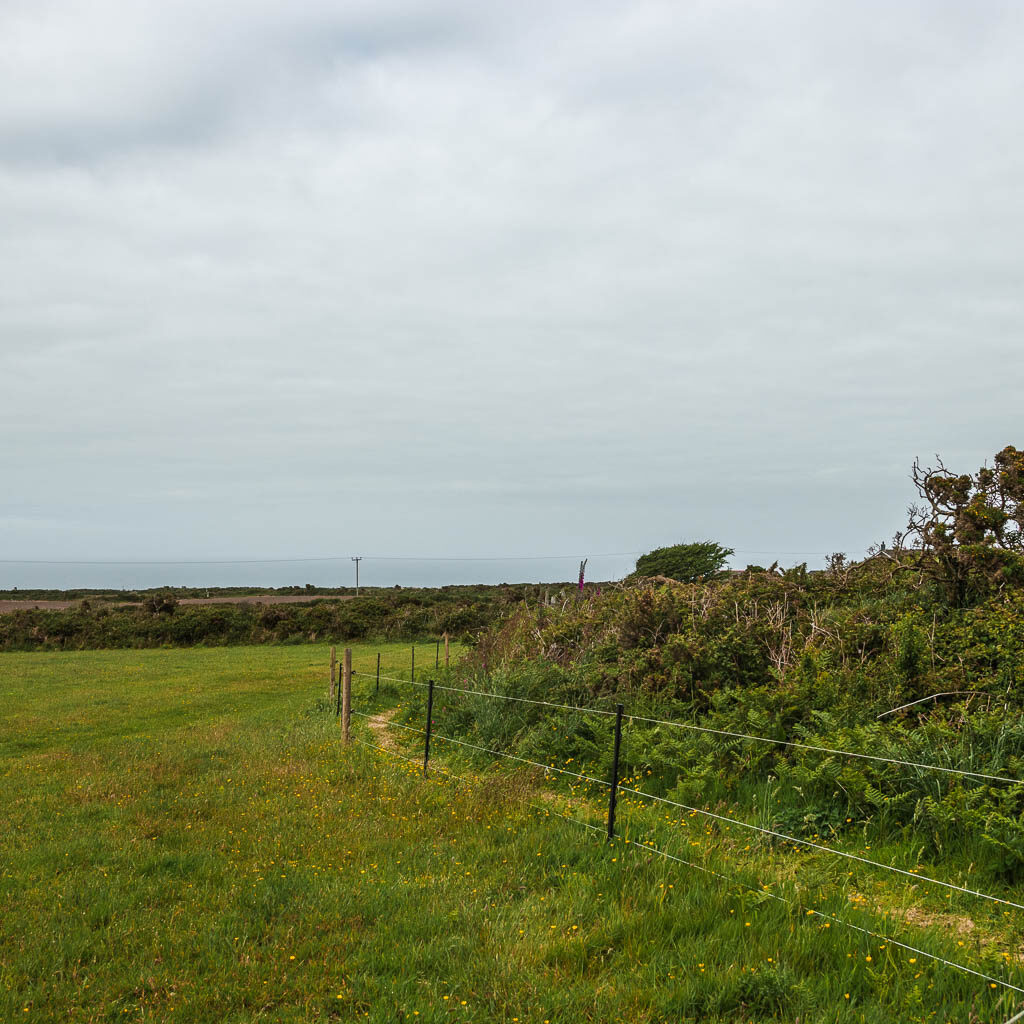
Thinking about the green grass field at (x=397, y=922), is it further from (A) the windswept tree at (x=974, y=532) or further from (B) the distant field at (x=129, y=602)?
(B) the distant field at (x=129, y=602)

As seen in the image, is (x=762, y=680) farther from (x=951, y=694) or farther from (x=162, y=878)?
(x=162, y=878)

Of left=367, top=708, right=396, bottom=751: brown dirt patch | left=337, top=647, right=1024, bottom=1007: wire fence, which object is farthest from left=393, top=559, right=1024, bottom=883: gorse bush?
left=367, top=708, right=396, bottom=751: brown dirt patch

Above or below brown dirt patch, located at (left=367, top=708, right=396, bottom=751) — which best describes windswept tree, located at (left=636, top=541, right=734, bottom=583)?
above

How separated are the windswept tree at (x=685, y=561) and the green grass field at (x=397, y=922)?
1593cm

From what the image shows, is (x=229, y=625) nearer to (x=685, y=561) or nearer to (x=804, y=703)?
(x=685, y=561)

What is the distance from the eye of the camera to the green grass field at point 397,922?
4.54 meters

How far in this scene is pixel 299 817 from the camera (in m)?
8.39

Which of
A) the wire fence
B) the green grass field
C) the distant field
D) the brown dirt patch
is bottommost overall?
the distant field

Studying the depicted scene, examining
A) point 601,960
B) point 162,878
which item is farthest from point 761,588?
point 162,878

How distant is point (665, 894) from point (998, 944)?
2.18 meters

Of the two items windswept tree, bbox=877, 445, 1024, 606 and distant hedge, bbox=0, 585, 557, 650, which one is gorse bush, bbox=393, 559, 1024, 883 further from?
distant hedge, bbox=0, 585, 557, 650

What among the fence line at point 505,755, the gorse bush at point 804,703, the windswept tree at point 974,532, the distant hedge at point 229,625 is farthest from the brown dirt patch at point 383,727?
the distant hedge at point 229,625

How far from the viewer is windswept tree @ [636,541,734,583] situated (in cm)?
2469

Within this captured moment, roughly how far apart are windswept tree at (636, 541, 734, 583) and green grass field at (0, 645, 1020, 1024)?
15.9m
